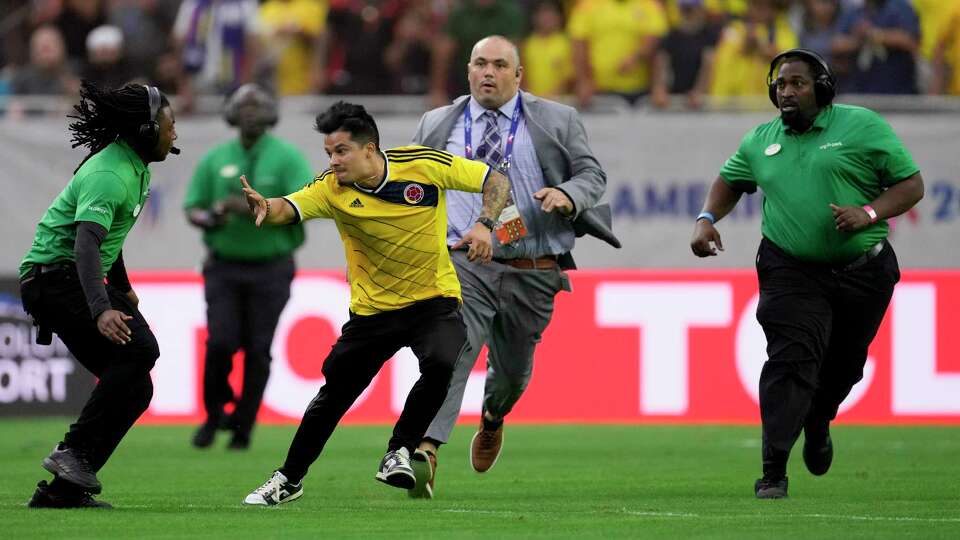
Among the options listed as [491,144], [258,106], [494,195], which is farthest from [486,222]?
[258,106]

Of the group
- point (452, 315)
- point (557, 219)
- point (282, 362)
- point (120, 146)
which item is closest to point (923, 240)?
point (282, 362)

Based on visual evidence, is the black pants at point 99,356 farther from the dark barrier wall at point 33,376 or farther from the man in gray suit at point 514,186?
the dark barrier wall at point 33,376

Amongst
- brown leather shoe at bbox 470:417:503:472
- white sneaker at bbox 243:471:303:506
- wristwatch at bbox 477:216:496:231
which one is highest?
wristwatch at bbox 477:216:496:231

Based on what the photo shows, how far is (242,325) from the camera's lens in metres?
13.8

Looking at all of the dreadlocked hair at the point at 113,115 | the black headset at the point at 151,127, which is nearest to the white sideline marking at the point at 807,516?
the black headset at the point at 151,127

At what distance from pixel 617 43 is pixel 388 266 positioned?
10.0m

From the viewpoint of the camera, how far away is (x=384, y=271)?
8.92m

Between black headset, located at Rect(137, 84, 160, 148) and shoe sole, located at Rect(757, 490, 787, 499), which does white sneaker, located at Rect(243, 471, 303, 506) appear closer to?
black headset, located at Rect(137, 84, 160, 148)

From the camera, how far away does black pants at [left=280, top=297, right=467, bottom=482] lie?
28.8 ft

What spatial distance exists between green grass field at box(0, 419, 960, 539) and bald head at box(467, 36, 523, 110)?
2203 millimetres

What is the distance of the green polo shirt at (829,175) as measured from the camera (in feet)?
30.9

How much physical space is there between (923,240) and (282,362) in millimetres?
6493

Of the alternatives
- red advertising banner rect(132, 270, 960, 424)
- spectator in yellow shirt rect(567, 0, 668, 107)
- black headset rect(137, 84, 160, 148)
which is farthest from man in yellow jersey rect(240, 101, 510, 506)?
spectator in yellow shirt rect(567, 0, 668, 107)

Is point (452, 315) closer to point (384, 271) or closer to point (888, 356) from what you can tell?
point (384, 271)
